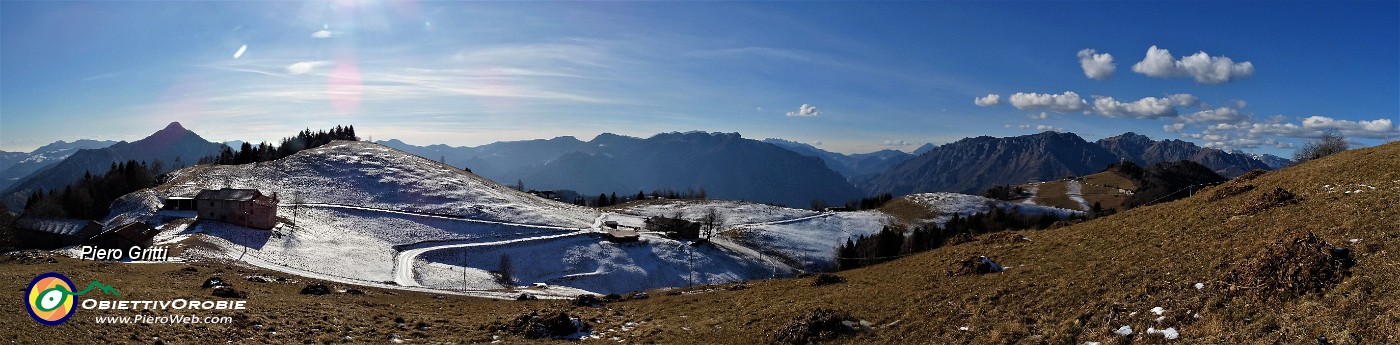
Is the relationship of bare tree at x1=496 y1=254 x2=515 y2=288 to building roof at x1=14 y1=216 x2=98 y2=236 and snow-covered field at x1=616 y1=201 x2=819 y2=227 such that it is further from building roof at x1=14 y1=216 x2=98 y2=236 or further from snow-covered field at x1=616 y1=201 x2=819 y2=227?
snow-covered field at x1=616 y1=201 x2=819 y2=227

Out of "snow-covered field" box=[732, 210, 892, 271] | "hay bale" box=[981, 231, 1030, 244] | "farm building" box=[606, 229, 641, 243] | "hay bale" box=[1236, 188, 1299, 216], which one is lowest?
"snow-covered field" box=[732, 210, 892, 271]

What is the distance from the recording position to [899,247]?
117938 millimetres

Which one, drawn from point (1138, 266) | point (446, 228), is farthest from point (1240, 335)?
point (446, 228)

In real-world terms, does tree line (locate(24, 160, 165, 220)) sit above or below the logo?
above

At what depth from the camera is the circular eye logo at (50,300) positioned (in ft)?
83.1

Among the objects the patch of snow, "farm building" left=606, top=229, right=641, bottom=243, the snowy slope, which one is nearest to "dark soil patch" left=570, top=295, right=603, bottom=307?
the patch of snow

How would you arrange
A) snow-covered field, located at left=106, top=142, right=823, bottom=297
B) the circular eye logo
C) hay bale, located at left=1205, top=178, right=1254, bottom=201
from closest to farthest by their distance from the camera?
the circular eye logo, hay bale, located at left=1205, top=178, right=1254, bottom=201, snow-covered field, located at left=106, top=142, right=823, bottom=297

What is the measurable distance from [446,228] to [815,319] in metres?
111

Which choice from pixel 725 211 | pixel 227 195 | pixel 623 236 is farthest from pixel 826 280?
pixel 725 211

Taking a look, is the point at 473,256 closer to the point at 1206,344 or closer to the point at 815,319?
the point at 815,319

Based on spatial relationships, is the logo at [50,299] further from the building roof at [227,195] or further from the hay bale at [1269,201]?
the building roof at [227,195]

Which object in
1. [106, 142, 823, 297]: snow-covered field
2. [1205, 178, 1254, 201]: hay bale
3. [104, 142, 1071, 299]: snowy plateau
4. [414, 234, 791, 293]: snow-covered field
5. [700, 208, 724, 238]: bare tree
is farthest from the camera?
[700, 208, 724, 238]: bare tree

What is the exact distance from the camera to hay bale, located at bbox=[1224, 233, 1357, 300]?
56.9 ft

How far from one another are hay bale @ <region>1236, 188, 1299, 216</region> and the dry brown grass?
51 cm
